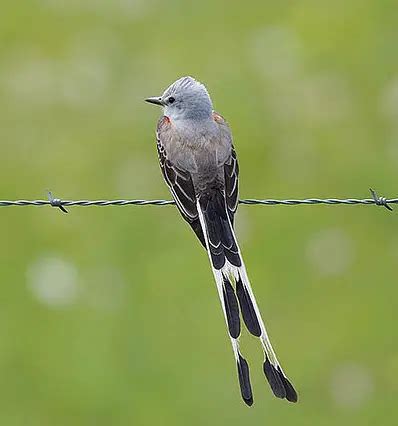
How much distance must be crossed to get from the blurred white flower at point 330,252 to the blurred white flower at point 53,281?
1746 millimetres

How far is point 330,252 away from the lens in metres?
10.7

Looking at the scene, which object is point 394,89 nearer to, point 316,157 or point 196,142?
point 316,157

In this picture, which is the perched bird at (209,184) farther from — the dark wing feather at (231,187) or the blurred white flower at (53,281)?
the blurred white flower at (53,281)

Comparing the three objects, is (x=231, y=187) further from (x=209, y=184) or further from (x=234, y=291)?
(x=234, y=291)

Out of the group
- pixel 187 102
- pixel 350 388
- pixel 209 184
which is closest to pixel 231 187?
pixel 209 184

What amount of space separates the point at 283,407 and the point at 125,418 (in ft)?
3.40

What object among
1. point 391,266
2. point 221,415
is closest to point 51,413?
point 221,415

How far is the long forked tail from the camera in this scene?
21.1 feet

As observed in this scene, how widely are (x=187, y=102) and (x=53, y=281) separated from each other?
349 cm

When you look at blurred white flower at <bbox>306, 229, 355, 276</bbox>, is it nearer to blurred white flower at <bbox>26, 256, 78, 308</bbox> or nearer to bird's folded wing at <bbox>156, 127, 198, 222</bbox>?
blurred white flower at <bbox>26, 256, 78, 308</bbox>

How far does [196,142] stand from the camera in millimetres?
7176

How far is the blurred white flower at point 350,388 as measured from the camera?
377 inches

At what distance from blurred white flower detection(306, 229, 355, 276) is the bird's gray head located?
134 inches

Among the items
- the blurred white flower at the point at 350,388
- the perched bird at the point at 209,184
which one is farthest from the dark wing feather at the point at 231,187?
the blurred white flower at the point at 350,388
